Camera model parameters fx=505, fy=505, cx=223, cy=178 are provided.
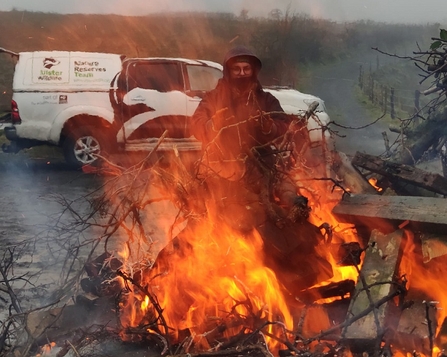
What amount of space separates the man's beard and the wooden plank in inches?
54.7

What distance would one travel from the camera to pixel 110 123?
9914 mm

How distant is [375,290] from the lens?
3.01 meters

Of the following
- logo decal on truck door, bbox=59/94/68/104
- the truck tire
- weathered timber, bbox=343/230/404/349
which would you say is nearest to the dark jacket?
weathered timber, bbox=343/230/404/349

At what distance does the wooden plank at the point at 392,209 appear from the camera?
3.25 metres

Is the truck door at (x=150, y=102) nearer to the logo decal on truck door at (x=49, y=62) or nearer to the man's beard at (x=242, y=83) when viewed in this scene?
the logo decal on truck door at (x=49, y=62)

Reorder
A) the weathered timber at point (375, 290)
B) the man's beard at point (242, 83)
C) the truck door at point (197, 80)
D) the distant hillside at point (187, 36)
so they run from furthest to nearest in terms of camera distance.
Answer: the distant hillside at point (187, 36), the truck door at point (197, 80), the man's beard at point (242, 83), the weathered timber at point (375, 290)

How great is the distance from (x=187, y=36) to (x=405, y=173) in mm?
21732

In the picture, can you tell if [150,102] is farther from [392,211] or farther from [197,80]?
[392,211]

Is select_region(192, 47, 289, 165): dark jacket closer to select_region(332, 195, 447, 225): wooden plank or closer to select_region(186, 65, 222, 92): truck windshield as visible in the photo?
select_region(332, 195, 447, 225): wooden plank

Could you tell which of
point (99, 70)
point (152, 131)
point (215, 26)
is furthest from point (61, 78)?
point (215, 26)

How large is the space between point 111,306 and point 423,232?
7.17 ft

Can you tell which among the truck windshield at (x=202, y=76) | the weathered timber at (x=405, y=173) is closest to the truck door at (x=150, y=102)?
the truck windshield at (x=202, y=76)

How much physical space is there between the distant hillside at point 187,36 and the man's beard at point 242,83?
46.6 ft

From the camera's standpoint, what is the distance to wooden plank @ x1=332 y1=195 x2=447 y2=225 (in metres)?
3.25
